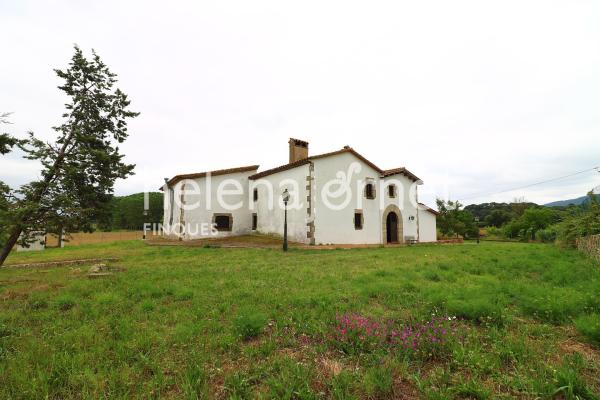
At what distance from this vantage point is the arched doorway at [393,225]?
21673 mm

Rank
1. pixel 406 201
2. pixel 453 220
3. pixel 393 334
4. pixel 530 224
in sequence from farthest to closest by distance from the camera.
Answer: pixel 530 224 → pixel 453 220 → pixel 406 201 → pixel 393 334

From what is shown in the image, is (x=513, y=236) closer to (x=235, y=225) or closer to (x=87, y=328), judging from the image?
(x=235, y=225)

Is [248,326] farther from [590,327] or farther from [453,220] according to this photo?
[453,220]

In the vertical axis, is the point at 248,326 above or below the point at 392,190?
below

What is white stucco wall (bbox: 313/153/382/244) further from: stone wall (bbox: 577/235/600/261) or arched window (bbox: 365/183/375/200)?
stone wall (bbox: 577/235/600/261)

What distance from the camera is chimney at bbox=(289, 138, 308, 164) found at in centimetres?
2166

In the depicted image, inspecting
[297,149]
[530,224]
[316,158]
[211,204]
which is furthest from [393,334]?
[530,224]

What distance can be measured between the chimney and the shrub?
746 inches

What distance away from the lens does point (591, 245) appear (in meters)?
10.5

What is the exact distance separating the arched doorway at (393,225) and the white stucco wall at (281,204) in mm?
7299

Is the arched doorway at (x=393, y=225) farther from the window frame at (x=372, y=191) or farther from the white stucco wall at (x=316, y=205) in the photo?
the window frame at (x=372, y=191)

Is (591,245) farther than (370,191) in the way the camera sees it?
No

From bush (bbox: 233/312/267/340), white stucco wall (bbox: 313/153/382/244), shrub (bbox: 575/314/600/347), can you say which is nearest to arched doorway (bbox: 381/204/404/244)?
white stucco wall (bbox: 313/153/382/244)

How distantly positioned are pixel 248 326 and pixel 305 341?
0.84m
